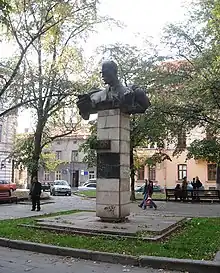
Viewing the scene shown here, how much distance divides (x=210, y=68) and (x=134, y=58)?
8.32 metres

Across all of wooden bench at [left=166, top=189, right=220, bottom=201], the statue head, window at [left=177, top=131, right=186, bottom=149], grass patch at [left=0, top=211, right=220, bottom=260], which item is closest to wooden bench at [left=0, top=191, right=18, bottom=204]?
wooden bench at [left=166, top=189, right=220, bottom=201]

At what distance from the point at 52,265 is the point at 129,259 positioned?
1476mm

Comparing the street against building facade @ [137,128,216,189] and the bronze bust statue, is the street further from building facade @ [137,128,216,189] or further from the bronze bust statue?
building facade @ [137,128,216,189]

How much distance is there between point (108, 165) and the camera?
37.7ft

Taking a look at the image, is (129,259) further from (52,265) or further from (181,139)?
(181,139)

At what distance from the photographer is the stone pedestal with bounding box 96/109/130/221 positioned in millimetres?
11164

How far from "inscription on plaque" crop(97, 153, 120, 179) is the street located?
400 centimetres

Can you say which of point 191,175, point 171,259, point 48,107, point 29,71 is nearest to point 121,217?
point 171,259

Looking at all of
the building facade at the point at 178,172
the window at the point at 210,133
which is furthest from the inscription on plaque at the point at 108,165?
the building facade at the point at 178,172

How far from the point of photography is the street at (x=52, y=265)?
22.0 ft

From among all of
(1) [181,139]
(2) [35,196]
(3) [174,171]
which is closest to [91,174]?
(3) [174,171]

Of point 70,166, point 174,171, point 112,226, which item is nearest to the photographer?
point 112,226

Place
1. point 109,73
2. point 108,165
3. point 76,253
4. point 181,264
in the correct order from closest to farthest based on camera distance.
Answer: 1. point 181,264
2. point 76,253
3. point 108,165
4. point 109,73

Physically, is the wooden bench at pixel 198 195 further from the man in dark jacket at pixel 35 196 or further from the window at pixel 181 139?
the man in dark jacket at pixel 35 196
